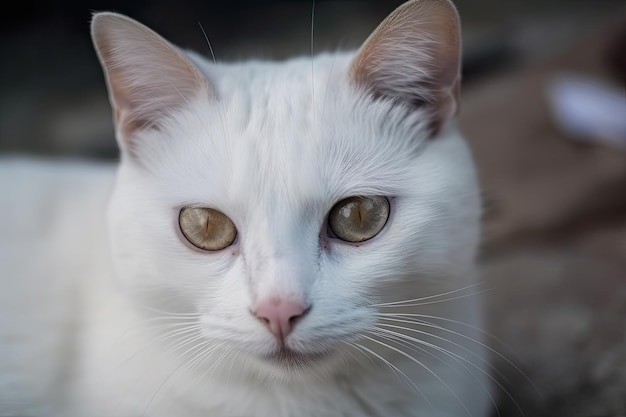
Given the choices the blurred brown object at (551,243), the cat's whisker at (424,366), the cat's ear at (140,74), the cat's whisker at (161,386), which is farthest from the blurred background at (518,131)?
the cat's ear at (140,74)

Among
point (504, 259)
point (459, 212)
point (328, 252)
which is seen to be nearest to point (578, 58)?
point (504, 259)

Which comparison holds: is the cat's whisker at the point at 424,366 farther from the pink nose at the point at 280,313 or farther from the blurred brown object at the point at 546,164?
the blurred brown object at the point at 546,164

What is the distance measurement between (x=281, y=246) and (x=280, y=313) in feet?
0.29

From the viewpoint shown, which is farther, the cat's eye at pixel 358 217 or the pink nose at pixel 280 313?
the cat's eye at pixel 358 217

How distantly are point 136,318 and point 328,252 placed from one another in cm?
36

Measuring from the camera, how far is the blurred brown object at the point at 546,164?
203 cm

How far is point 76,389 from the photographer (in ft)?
3.76

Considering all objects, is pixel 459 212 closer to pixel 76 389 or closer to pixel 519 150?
pixel 76 389

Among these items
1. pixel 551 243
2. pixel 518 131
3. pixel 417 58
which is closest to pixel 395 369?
pixel 417 58

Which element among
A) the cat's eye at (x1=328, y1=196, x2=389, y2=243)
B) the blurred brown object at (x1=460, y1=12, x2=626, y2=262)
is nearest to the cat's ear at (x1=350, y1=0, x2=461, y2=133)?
the cat's eye at (x1=328, y1=196, x2=389, y2=243)

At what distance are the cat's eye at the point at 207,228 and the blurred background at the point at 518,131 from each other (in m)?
0.58

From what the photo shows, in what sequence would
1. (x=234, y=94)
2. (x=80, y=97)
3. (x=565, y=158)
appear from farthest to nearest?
1. (x=80, y=97)
2. (x=565, y=158)
3. (x=234, y=94)

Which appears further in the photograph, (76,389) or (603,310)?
(603,310)

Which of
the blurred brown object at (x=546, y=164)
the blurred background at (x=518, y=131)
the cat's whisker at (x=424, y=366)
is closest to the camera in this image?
the cat's whisker at (x=424, y=366)
